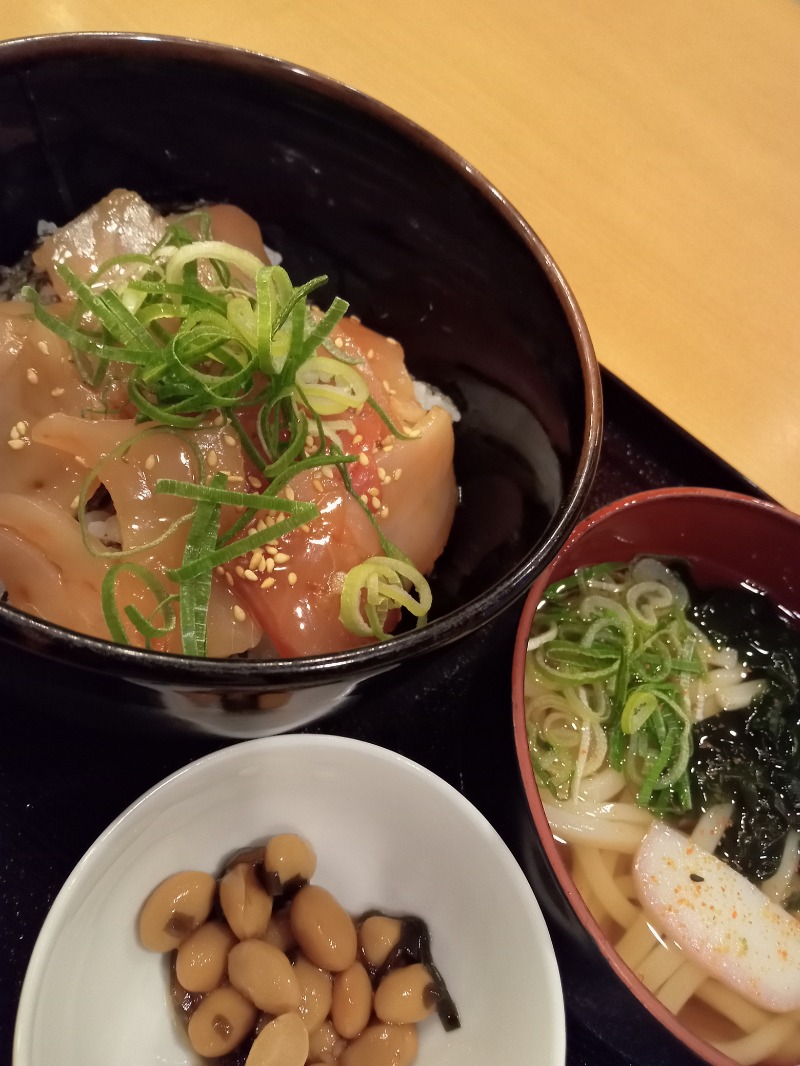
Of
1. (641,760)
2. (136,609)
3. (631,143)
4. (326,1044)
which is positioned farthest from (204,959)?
(631,143)

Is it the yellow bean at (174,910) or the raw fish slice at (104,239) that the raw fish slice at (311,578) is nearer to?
the yellow bean at (174,910)

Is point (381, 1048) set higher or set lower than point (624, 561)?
lower

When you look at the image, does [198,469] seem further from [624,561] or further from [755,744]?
[755,744]

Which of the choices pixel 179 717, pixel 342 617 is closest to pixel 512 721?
pixel 342 617

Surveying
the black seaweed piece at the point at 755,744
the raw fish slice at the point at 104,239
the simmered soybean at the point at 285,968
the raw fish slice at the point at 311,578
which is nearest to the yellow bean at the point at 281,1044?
the simmered soybean at the point at 285,968

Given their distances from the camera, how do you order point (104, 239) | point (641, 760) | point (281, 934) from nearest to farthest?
point (281, 934) < point (104, 239) < point (641, 760)

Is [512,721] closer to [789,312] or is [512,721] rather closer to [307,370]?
[307,370]
